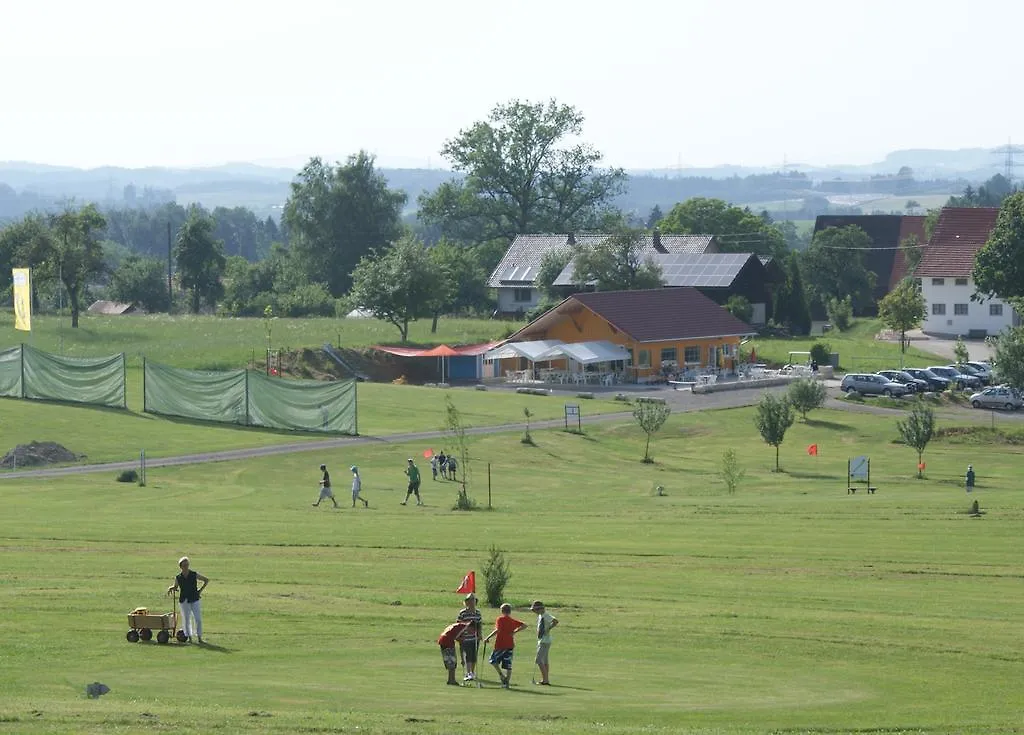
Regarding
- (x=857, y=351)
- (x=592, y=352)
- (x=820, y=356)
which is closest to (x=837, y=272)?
(x=857, y=351)

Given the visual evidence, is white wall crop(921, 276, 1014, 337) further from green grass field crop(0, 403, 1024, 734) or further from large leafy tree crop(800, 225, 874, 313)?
green grass field crop(0, 403, 1024, 734)

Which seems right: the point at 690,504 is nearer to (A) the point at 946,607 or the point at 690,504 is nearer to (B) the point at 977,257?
(A) the point at 946,607

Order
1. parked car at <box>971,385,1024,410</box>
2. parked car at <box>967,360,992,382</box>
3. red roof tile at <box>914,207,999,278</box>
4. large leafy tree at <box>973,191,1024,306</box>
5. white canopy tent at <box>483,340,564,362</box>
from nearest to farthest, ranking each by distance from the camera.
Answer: parked car at <box>971,385,1024,410</box> → parked car at <box>967,360,992,382</box> → white canopy tent at <box>483,340,564,362</box> → large leafy tree at <box>973,191,1024,306</box> → red roof tile at <box>914,207,999,278</box>

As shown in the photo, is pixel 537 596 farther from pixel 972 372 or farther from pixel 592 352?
pixel 972 372

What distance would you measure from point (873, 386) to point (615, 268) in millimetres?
32434

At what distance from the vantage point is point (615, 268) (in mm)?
110000

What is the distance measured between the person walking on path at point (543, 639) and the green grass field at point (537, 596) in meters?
0.38

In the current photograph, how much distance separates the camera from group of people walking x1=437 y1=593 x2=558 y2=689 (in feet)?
75.6

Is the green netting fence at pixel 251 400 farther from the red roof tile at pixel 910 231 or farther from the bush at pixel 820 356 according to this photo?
the red roof tile at pixel 910 231

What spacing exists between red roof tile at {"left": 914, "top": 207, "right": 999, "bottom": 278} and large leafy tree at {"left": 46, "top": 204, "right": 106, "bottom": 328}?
6039 cm

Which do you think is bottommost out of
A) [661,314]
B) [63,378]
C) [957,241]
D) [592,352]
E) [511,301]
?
[63,378]

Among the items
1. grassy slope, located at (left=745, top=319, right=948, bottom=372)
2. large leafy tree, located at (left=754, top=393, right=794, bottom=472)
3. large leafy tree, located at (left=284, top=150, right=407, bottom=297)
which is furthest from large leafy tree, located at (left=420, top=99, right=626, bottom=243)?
large leafy tree, located at (left=754, top=393, right=794, bottom=472)

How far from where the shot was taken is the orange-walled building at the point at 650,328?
92312 millimetres

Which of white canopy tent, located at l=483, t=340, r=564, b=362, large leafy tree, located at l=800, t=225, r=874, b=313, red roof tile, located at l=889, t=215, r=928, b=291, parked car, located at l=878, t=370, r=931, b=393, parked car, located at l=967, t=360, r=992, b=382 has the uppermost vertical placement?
red roof tile, located at l=889, t=215, r=928, b=291
